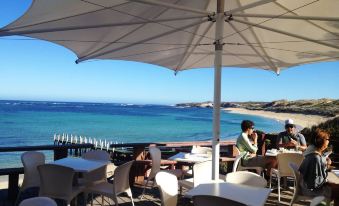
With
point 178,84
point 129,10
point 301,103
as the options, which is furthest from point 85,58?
point 178,84

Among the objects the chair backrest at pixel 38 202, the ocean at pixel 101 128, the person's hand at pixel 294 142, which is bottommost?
the ocean at pixel 101 128

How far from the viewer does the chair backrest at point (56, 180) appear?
418 centimetres

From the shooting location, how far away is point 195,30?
542 centimetres

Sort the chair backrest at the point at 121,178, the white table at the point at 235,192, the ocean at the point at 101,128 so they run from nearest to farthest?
the white table at the point at 235,192, the chair backrest at the point at 121,178, the ocean at the point at 101,128

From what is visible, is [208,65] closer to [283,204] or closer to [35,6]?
[283,204]

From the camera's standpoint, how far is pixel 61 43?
5465 millimetres

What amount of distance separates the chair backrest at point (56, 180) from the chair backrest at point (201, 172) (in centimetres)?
152

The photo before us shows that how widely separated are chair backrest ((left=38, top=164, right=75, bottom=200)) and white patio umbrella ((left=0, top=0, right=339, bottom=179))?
159 centimetres

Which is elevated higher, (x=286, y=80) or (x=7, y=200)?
(x=286, y=80)

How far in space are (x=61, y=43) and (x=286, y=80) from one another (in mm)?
82393

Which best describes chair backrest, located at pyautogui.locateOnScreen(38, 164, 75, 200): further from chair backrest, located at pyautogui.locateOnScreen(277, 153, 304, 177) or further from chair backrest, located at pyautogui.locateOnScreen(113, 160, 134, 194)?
chair backrest, located at pyautogui.locateOnScreen(277, 153, 304, 177)

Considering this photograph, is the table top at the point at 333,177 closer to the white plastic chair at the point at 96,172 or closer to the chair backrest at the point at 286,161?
the chair backrest at the point at 286,161

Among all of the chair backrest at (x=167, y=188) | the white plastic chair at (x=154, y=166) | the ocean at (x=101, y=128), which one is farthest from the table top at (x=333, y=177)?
the ocean at (x=101, y=128)

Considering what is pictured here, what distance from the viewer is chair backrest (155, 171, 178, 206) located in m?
3.53
